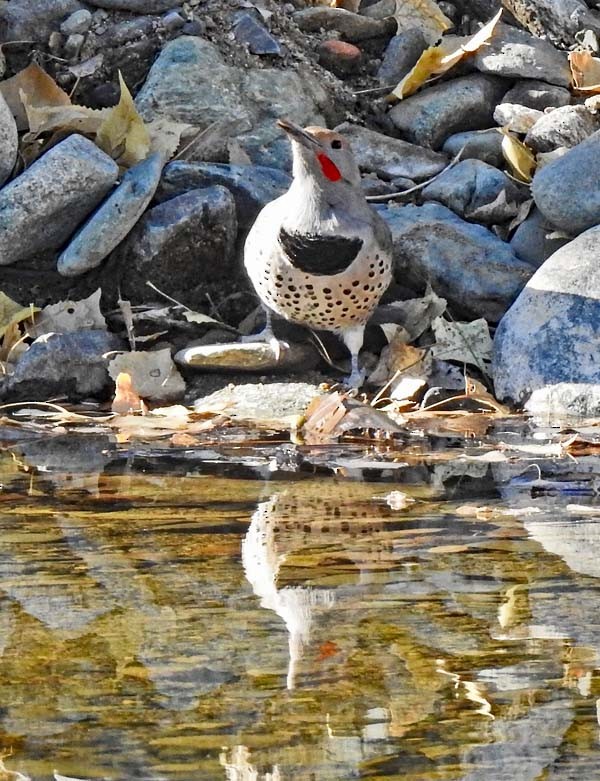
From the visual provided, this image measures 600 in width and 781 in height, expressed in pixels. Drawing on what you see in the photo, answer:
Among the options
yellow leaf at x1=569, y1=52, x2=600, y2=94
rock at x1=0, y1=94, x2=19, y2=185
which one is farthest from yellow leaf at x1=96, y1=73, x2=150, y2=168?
yellow leaf at x1=569, y1=52, x2=600, y2=94

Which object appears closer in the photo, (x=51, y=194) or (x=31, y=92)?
(x=51, y=194)

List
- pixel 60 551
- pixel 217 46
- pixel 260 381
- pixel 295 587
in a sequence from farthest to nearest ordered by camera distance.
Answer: pixel 217 46 → pixel 260 381 → pixel 60 551 → pixel 295 587

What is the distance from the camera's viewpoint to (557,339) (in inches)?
229

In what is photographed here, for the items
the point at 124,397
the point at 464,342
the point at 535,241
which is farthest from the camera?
the point at 535,241

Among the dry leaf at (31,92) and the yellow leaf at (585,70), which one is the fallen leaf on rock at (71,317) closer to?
the dry leaf at (31,92)

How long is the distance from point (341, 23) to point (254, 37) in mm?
637

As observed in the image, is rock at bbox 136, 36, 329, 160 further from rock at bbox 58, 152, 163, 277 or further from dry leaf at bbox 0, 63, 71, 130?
rock at bbox 58, 152, 163, 277

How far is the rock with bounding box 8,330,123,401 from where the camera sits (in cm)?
588

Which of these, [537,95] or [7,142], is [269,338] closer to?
[7,142]

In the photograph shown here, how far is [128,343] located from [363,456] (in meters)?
1.74

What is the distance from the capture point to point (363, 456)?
4.84 meters

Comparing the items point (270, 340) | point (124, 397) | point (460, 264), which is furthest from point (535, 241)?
point (124, 397)

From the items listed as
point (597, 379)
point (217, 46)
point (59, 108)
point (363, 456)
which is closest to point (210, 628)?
point (363, 456)

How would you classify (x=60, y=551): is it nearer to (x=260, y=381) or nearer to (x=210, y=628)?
(x=210, y=628)
